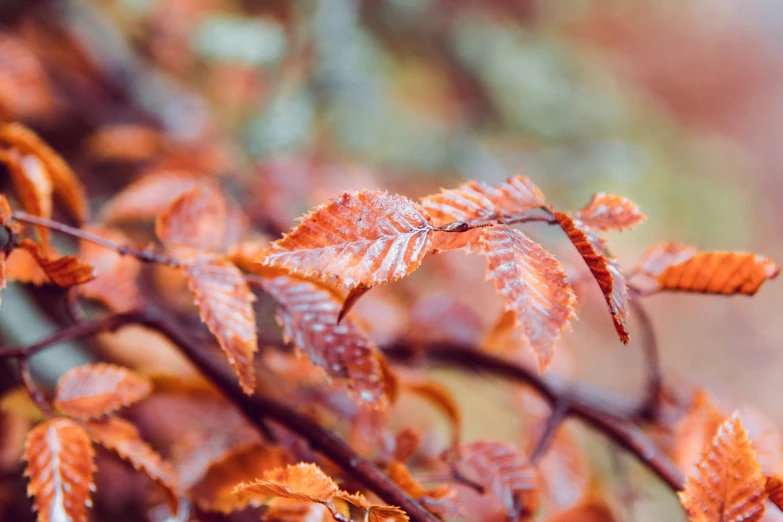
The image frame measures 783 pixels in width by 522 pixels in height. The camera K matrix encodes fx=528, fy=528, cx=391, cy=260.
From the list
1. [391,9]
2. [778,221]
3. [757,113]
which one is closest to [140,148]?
[391,9]

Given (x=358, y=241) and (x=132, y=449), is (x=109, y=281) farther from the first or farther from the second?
(x=358, y=241)

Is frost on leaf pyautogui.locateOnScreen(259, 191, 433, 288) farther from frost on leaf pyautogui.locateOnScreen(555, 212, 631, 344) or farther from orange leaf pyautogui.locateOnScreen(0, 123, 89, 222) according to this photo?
orange leaf pyautogui.locateOnScreen(0, 123, 89, 222)

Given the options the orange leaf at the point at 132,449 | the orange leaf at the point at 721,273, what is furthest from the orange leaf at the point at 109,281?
the orange leaf at the point at 721,273

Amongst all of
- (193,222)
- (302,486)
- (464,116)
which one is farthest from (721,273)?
(464,116)

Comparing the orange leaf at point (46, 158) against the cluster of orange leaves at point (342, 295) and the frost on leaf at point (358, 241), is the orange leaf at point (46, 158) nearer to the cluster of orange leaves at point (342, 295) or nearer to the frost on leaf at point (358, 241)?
the cluster of orange leaves at point (342, 295)

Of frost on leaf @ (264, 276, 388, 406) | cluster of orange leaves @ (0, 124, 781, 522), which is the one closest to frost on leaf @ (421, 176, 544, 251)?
cluster of orange leaves @ (0, 124, 781, 522)

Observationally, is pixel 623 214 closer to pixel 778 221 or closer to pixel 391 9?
pixel 391 9
